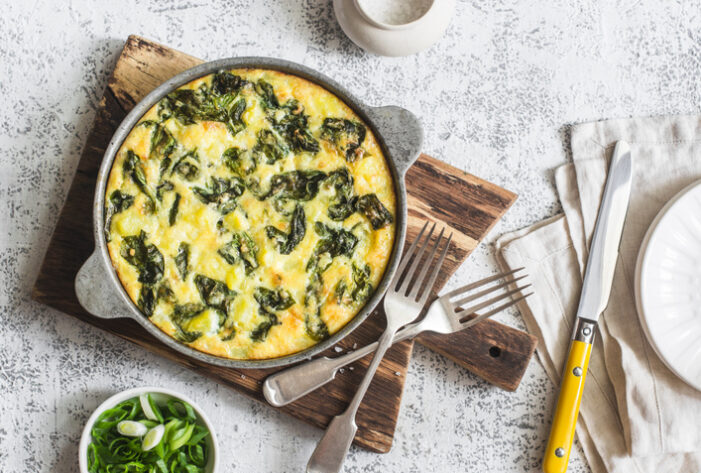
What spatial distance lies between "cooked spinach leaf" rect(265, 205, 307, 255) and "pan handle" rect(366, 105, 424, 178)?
1.58 feet

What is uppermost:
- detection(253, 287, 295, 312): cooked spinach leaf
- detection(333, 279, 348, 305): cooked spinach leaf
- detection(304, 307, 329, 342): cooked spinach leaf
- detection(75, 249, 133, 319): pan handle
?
detection(333, 279, 348, 305): cooked spinach leaf

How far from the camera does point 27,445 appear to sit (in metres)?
3.16

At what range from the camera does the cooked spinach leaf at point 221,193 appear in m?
2.77

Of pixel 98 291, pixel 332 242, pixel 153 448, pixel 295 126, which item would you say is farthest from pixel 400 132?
pixel 153 448

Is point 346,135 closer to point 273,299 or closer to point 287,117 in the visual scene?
point 287,117

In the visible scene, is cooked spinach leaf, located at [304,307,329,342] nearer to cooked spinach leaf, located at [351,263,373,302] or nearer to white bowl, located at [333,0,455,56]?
cooked spinach leaf, located at [351,263,373,302]

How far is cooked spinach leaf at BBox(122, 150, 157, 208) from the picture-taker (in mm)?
2730

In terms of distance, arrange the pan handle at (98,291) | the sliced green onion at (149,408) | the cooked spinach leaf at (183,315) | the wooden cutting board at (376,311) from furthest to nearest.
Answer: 1. the wooden cutting board at (376,311)
2. the sliced green onion at (149,408)
3. the cooked spinach leaf at (183,315)
4. the pan handle at (98,291)

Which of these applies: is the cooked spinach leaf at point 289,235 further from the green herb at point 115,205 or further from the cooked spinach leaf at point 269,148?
the green herb at point 115,205

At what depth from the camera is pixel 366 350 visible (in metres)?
2.96

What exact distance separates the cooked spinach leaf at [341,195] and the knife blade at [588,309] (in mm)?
1310

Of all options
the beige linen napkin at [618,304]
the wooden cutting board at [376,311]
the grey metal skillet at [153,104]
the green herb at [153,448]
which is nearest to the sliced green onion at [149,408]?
the green herb at [153,448]

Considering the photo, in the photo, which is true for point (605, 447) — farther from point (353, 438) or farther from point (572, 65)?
point (572, 65)

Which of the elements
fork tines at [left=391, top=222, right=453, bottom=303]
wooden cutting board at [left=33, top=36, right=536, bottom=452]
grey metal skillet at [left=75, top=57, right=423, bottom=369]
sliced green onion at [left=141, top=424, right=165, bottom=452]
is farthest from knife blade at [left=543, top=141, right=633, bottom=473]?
sliced green onion at [left=141, top=424, right=165, bottom=452]
